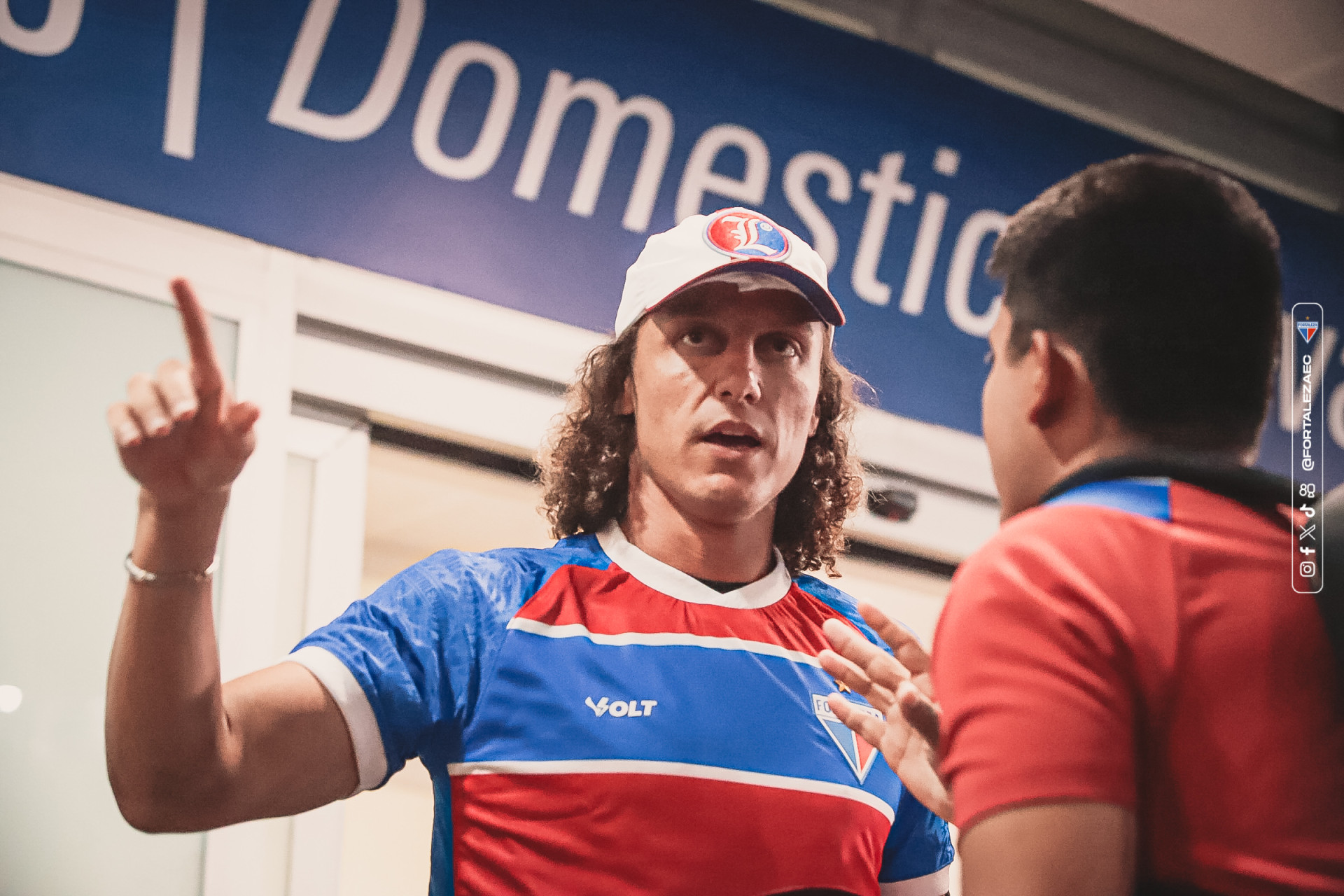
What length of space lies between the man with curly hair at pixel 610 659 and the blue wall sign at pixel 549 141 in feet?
2.69

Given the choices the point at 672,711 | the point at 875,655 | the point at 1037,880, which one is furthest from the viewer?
the point at 672,711

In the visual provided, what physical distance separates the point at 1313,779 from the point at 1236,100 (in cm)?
314

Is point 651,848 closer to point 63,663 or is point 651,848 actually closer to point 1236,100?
point 63,663

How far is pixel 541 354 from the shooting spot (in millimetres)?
2326

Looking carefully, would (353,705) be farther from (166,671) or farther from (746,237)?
(746,237)

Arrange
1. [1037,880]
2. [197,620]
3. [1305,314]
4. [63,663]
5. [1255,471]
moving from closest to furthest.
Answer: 1. [1037,880]
2. [1255,471]
3. [197,620]
4. [63,663]
5. [1305,314]

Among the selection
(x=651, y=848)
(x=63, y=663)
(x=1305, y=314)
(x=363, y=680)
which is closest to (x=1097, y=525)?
(x=651, y=848)

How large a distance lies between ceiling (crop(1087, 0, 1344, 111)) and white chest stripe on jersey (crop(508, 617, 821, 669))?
2096 mm

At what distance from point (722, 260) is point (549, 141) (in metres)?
1.11

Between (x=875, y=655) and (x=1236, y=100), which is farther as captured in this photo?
(x=1236, y=100)

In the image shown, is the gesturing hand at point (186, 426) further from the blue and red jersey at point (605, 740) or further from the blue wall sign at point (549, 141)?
the blue wall sign at point (549, 141)

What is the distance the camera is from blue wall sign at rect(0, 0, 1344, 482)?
2066 mm

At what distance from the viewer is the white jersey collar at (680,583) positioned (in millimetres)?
1388
